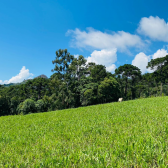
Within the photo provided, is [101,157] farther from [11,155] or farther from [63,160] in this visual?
[11,155]

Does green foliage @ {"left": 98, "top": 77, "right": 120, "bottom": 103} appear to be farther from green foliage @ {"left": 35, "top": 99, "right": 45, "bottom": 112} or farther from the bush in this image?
the bush

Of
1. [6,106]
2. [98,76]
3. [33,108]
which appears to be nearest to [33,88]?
[6,106]

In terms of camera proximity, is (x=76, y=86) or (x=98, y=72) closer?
(x=76, y=86)

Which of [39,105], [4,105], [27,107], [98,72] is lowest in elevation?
[27,107]

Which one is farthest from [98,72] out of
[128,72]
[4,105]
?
[4,105]

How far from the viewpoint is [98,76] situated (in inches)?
1654

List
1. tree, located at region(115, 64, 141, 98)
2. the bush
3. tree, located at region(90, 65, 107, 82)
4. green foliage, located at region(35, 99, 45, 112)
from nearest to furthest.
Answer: the bush < green foliage, located at region(35, 99, 45, 112) < tree, located at region(90, 65, 107, 82) < tree, located at region(115, 64, 141, 98)

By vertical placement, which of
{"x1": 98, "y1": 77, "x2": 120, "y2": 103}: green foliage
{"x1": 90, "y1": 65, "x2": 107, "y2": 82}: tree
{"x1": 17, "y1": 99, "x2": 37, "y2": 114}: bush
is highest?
{"x1": 90, "y1": 65, "x2": 107, "y2": 82}: tree

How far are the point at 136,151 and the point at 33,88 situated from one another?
5639 cm

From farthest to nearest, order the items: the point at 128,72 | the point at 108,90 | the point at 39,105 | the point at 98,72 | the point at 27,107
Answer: the point at 128,72, the point at 98,72, the point at 108,90, the point at 39,105, the point at 27,107

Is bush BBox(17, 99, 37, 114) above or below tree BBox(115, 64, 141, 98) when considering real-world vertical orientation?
below

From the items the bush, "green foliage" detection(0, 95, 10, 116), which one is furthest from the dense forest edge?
"green foliage" detection(0, 95, 10, 116)

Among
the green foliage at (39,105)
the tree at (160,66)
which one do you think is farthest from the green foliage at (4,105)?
the tree at (160,66)

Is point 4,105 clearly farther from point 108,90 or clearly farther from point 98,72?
point 108,90
